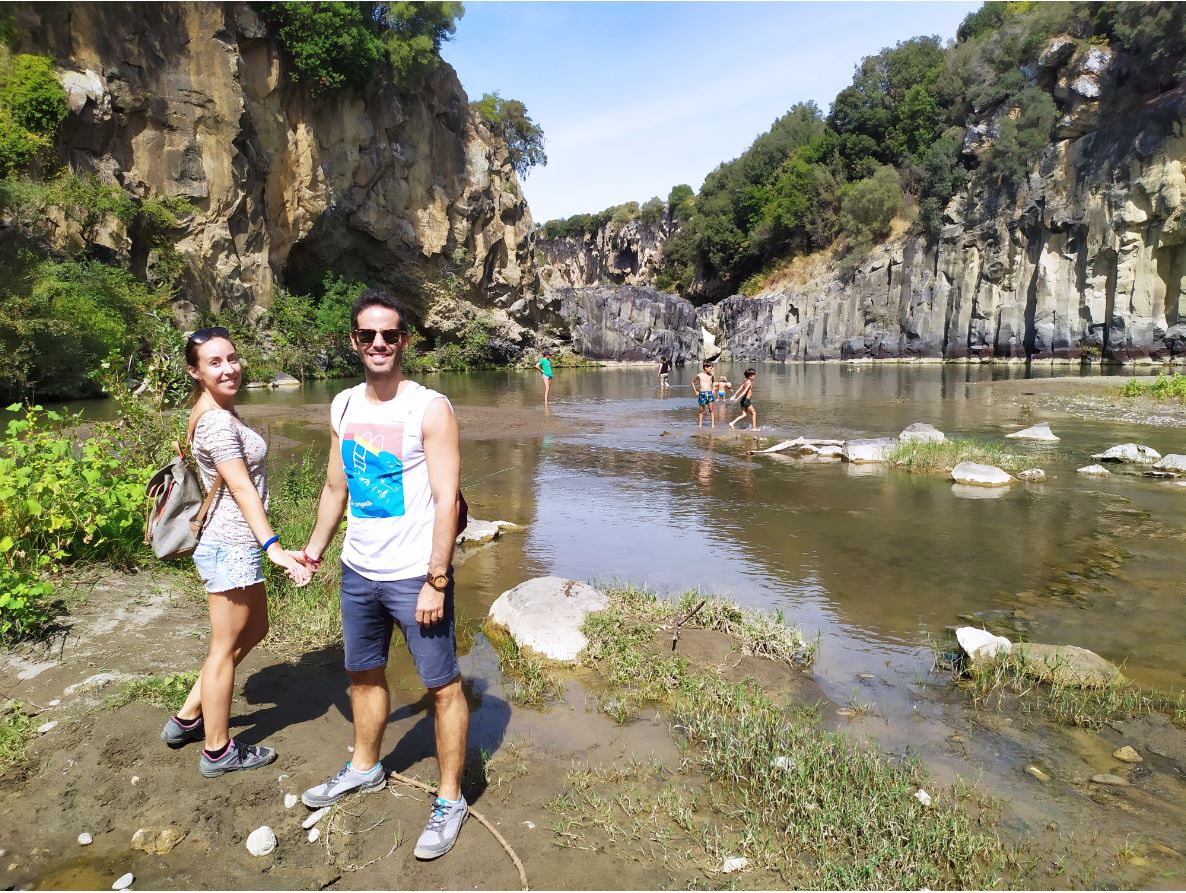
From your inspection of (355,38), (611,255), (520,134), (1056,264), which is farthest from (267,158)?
(611,255)

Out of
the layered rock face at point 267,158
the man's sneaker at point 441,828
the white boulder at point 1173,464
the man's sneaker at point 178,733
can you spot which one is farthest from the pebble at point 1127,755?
the layered rock face at point 267,158

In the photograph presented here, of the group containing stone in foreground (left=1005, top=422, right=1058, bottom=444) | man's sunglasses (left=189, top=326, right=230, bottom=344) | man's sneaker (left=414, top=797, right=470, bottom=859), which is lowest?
man's sneaker (left=414, top=797, right=470, bottom=859)

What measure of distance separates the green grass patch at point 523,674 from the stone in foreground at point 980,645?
306cm

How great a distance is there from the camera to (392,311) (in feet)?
10.9

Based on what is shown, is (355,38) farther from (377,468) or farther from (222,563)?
(377,468)

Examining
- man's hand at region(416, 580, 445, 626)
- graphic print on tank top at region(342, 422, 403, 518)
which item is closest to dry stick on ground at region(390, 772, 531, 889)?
man's hand at region(416, 580, 445, 626)

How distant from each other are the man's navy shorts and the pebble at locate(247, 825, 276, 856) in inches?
29.7

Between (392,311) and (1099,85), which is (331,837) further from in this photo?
(1099,85)

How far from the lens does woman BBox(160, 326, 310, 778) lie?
3.57m

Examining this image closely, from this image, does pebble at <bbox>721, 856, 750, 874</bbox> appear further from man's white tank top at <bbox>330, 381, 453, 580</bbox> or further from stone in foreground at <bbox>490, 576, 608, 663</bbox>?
stone in foreground at <bbox>490, 576, 608, 663</bbox>

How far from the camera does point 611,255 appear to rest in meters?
111

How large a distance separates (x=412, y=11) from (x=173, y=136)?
17116 millimetres

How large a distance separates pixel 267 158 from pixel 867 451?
34.6 m

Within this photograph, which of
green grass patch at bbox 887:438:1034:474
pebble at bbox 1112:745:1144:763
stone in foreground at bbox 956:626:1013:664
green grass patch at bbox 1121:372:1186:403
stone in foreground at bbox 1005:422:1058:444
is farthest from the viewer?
green grass patch at bbox 1121:372:1186:403
